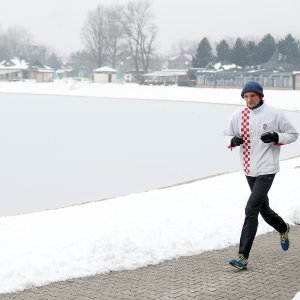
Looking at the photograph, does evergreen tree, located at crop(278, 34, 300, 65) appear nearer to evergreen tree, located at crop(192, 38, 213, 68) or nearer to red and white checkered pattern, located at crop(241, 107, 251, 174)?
evergreen tree, located at crop(192, 38, 213, 68)

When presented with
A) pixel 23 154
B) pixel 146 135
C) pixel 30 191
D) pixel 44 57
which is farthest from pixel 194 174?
pixel 44 57

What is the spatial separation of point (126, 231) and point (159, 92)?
7235 cm

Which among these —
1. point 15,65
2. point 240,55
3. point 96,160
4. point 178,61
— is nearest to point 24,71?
point 15,65

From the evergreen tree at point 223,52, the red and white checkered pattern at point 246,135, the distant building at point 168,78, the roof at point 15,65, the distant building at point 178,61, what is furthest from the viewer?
the distant building at point 178,61

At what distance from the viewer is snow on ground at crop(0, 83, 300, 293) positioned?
18.2 feet

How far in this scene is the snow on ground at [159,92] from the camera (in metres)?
65.1

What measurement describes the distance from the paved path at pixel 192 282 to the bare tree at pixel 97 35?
123m

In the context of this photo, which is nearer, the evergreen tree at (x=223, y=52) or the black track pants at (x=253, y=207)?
the black track pants at (x=253, y=207)

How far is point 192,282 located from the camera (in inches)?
205

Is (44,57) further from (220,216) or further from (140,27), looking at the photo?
(220,216)

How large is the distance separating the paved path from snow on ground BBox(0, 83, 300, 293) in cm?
19

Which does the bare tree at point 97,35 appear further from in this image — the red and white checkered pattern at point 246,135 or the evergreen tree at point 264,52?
the red and white checkered pattern at point 246,135

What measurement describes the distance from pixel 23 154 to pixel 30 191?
692 cm

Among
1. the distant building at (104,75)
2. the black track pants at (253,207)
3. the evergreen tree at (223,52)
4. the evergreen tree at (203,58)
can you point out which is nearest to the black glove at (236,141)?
the black track pants at (253,207)
